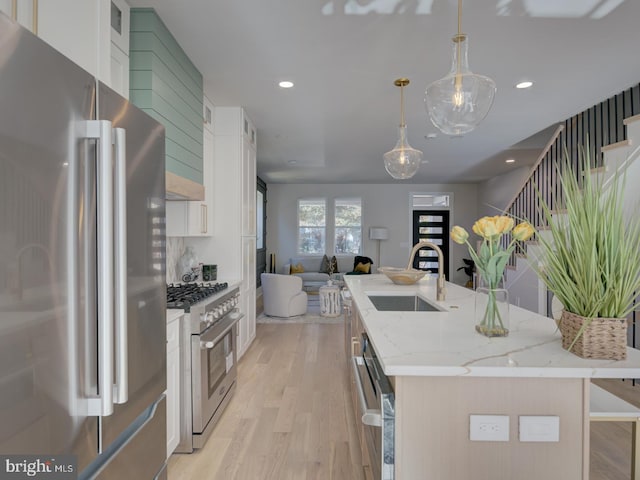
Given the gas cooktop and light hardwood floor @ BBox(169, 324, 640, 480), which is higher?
the gas cooktop

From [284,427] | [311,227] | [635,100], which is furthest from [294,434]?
[311,227]

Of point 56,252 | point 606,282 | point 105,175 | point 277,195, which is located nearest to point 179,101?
point 105,175

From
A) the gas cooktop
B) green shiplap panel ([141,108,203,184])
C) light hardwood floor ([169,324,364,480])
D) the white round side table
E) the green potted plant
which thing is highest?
green shiplap panel ([141,108,203,184])

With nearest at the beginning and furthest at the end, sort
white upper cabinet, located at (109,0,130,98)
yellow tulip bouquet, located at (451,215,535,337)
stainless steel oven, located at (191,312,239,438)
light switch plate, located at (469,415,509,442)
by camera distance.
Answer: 1. light switch plate, located at (469,415,509,442)
2. yellow tulip bouquet, located at (451,215,535,337)
3. white upper cabinet, located at (109,0,130,98)
4. stainless steel oven, located at (191,312,239,438)

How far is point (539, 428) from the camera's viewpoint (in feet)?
3.53

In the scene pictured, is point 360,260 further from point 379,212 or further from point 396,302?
point 396,302

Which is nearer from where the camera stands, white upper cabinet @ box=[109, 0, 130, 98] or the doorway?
white upper cabinet @ box=[109, 0, 130, 98]

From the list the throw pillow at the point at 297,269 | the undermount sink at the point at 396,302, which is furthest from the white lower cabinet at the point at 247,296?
the throw pillow at the point at 297,269

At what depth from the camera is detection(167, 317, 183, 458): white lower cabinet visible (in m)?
2.02

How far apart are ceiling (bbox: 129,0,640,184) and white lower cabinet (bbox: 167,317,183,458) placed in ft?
6.67

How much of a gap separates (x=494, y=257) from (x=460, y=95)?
1.20 meters

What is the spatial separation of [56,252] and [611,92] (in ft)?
15.4

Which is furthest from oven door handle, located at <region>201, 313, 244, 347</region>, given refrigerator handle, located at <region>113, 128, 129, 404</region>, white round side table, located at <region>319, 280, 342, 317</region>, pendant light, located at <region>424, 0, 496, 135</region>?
white round side table, located at <region>319, 280, 342, 317</region>

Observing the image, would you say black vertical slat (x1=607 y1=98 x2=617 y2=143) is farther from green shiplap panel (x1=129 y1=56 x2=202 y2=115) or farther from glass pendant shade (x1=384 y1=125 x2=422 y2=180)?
green shiplap panel (x1=129 y1=56 x2=202 y2=115)
